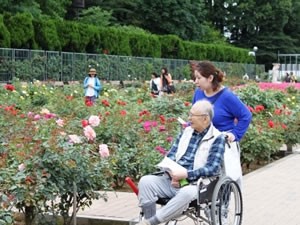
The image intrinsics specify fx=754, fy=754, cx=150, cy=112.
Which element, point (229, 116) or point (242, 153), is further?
point (242, 153)

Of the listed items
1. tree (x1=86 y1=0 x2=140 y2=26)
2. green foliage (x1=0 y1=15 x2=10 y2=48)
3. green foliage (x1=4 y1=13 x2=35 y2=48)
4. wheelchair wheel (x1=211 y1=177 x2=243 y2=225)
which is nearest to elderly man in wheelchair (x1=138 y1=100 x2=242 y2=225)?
wheelchair wheel (x1=211 y1=177 x2=243 y2=225)

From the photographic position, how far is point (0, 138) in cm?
731

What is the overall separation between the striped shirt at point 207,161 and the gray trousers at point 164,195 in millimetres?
157

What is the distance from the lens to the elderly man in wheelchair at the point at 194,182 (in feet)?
18.5

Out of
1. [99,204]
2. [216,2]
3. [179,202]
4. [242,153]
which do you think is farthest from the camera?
[216,2]

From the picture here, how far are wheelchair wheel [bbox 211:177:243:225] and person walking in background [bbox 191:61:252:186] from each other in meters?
0.15

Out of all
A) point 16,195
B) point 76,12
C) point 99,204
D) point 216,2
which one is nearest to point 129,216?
point 99,204

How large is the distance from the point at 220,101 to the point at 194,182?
94cm

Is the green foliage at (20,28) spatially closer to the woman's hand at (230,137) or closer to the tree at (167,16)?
the woman's hand at (230,137)

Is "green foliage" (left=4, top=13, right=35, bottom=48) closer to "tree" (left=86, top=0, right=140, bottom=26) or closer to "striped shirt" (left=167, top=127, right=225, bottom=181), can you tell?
"striped shirt" (left=167, top=127, right=225, bottom=181)

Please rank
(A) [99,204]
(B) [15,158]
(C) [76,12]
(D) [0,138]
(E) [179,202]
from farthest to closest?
(C) [76,12]
(A) [99,204]
(D) [0,138]
(B) [15,158]
(E) [179,202]

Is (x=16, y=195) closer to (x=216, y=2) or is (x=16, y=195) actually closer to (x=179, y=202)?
(x=179, y=202)

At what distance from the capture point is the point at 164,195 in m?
5.82

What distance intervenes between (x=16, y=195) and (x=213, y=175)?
4.96 feet
